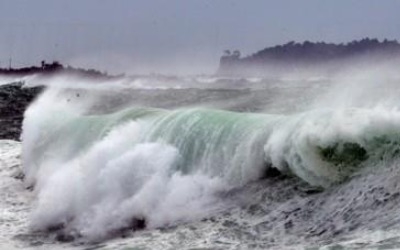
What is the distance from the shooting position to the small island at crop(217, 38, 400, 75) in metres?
79.3

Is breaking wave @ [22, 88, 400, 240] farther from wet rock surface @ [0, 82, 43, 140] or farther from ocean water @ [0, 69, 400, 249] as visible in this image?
wet rock surface @ [0, 82, 43, 140]

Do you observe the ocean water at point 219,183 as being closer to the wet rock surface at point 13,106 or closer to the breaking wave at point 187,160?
the breaking wave at point 187,160

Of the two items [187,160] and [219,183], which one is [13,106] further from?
[219,183]

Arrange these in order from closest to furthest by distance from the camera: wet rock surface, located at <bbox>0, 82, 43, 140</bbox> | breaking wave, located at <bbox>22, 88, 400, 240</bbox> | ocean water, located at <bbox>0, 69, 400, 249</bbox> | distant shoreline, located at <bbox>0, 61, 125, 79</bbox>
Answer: ocean water, located at <bbox>0, 69, 400, 249</bbox> < breaking wave, located at <bbox>22, 88, 400, 240</bbox> < wet rock surface, located at <bbox>0, 82, 43, 140</bbox> < distant shoreline, located at <bbox>0, 61, 125, 79</bbox>

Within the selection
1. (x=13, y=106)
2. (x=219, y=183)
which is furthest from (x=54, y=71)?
(x=219, y=183)

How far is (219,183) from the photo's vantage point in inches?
522

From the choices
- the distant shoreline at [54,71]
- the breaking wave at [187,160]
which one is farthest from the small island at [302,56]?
the breaking wave at [187,160]

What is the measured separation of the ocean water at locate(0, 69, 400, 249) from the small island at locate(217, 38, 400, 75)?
6006cm

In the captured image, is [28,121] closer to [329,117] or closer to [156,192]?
[156,192]

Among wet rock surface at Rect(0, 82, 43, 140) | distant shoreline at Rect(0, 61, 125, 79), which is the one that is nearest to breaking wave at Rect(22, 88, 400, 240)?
wet rock surface at Rect(0, 82, 43, 140)

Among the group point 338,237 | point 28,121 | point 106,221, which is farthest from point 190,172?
point 28,121

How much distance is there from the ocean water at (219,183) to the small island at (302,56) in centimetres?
6006

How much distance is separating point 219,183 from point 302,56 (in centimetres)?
8426

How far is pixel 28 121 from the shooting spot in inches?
914
